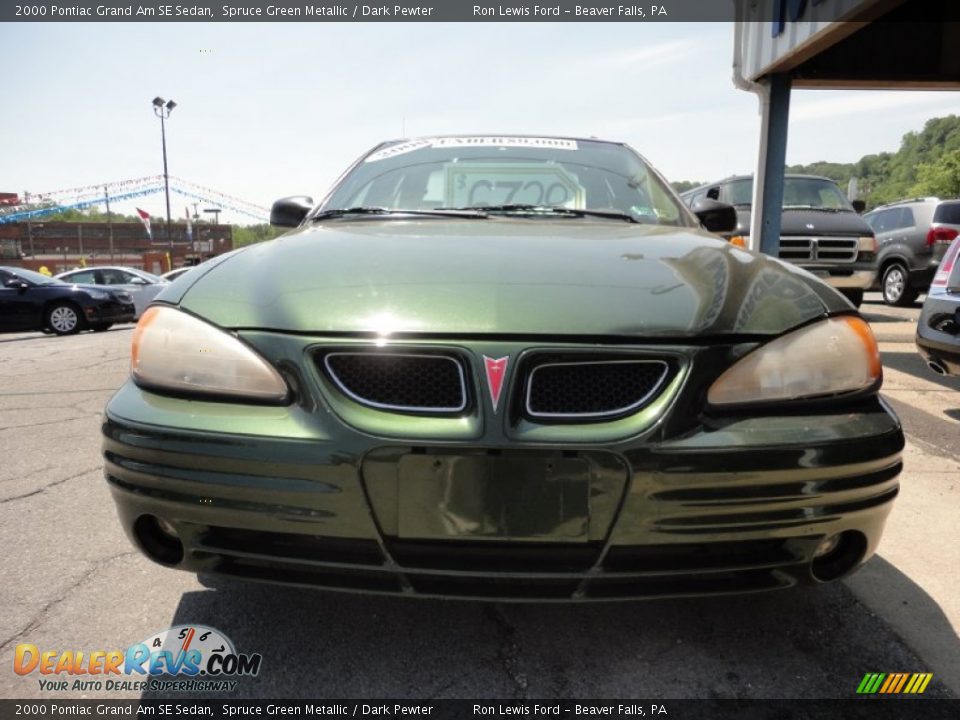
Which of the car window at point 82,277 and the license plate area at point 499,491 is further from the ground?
the license plate area at point 499,491

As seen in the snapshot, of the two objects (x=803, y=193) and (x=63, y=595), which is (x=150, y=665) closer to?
(x=63, y=595)

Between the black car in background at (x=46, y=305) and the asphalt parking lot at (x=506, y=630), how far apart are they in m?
10.3

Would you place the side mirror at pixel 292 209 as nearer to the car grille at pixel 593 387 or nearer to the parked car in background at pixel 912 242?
the car grille at pixel 593 387

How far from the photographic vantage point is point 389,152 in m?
2.85

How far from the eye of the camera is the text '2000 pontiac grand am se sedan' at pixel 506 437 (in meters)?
1.29

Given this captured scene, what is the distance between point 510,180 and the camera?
2643 mm

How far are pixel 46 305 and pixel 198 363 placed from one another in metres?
11.7

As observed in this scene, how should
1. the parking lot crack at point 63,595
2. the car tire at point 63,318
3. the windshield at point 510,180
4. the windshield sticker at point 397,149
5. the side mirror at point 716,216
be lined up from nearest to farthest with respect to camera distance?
the parking lot crack at point 63,595
the windshield at point 510,180
the side mirror at point 716,216
the windshield sticker at point 397,149
the car tire at point 63,318

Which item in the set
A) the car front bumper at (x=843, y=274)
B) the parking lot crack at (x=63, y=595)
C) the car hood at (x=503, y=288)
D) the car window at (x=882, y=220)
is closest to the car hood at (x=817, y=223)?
the car front bumper at (x=843, y=274)

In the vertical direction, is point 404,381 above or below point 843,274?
above

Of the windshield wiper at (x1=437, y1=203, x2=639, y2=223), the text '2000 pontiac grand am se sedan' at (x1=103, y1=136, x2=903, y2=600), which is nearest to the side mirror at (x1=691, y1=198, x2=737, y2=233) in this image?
the windshield wiper at (x1=437, y1=203, x2=639, y2=223)

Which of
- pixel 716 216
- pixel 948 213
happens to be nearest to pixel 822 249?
pixel 948 213

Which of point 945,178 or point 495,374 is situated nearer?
point 495,374

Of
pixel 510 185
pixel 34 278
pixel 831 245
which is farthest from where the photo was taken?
pixel 34 278
